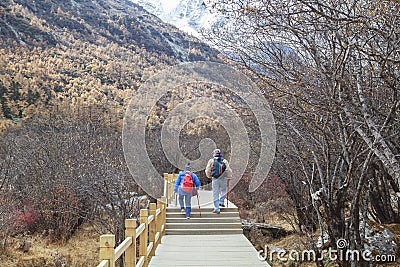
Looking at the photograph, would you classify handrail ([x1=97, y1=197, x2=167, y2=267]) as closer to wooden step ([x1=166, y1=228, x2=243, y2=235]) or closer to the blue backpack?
wooden step ([x1=166, y1=228, x2=243, y2=235])

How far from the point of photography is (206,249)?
9.19 m

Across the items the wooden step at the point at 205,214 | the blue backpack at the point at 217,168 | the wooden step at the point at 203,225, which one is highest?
the blue backpack at the point at 217,168

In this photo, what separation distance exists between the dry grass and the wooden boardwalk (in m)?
5.67

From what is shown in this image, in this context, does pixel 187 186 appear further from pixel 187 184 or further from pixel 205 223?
pixel 205 223

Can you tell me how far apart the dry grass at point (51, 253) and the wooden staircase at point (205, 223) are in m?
5.14

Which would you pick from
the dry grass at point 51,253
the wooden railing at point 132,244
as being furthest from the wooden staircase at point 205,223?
the dry grass at point 51,253

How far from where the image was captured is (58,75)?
220 ft

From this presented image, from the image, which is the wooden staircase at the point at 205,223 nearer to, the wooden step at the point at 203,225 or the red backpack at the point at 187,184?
the wooden step at the point at 203,225

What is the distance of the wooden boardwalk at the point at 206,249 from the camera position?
7.88 metres

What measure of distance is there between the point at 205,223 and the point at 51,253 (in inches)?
302

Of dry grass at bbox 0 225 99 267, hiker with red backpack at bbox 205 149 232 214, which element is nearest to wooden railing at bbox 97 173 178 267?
hiker with red backpack at bbox 205 149 232 214

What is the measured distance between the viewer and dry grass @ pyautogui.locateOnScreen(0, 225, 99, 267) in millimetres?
15492

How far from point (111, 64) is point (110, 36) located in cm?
2593

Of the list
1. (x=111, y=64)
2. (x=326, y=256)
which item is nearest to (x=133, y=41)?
(x=111, y=64)
